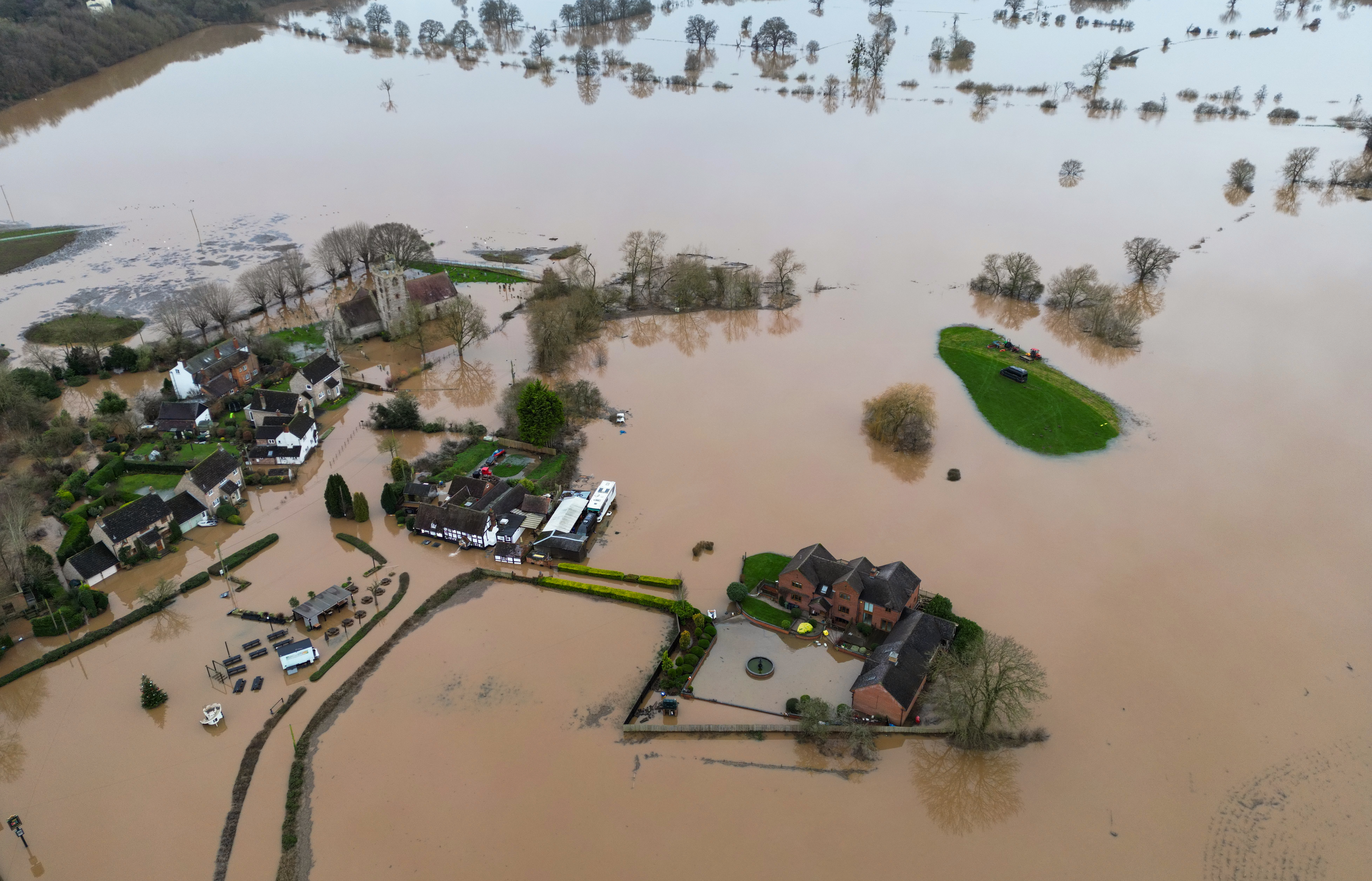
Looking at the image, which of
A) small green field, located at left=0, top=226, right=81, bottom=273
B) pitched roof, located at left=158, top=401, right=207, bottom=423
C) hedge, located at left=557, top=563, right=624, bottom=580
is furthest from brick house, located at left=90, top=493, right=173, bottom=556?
small green field, located at left=0, top=226, right=81, bottom=273

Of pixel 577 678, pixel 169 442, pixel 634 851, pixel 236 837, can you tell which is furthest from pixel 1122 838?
pixel 169 442

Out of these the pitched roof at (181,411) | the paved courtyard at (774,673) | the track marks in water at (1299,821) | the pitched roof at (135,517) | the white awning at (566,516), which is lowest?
the track marks in water at (1299,821)

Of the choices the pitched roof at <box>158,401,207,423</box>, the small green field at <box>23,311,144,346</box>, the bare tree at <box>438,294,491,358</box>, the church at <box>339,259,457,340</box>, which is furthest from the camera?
the church at <box>339,259,457,340</box>

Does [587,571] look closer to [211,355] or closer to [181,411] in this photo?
[181,411]

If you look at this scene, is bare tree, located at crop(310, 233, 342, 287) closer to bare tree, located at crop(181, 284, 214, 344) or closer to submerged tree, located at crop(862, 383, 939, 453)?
bare tree, located at crop(181, 284, 214, 344)

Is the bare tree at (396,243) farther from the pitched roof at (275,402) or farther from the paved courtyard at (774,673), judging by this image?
the paved courtyard at (774,673)

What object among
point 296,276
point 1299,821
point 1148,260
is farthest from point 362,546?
point 1148,260

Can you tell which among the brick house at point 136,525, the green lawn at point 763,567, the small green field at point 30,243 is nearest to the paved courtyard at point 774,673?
the green lawn at point 763,567
